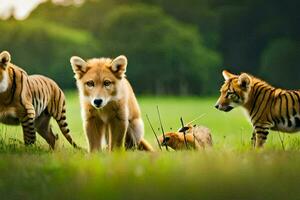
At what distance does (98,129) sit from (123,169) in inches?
98.6

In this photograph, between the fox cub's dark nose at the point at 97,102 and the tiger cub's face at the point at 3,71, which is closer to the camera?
the fox cub's dark nose at the point at 97,102

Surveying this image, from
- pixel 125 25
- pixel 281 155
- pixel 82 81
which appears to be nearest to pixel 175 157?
pixel 281 155

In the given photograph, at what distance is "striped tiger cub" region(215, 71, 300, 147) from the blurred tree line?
4256 cm

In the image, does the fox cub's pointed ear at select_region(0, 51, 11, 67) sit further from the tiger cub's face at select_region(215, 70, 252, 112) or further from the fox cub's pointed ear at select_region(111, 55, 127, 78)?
the tiger cub's face at select_region(215, 70, 252, 112)

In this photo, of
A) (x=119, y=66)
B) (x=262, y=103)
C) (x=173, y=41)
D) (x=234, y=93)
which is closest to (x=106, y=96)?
(x=119, y=66)

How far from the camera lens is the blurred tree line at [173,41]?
58938 mm

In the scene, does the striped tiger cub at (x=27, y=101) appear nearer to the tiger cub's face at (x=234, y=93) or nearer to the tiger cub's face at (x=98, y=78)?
the tiger cub's face at (x=98, y=78)

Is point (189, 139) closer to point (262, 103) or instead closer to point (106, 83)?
point (262, 103)

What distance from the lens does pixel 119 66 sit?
8914 millimetres

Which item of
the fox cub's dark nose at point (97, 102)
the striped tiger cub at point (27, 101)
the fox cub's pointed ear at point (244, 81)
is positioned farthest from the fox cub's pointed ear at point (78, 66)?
the fox cub's pointed ear at point (244, 81)

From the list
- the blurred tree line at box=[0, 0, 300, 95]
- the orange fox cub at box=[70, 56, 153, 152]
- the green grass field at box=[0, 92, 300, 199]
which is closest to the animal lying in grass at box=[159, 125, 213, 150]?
the orange fox cub at box=[70, 56, 153, 152]

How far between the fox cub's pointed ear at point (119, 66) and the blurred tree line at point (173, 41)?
4409 cm

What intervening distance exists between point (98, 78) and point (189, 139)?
1.64m

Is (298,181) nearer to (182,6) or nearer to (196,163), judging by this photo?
(196,163)
